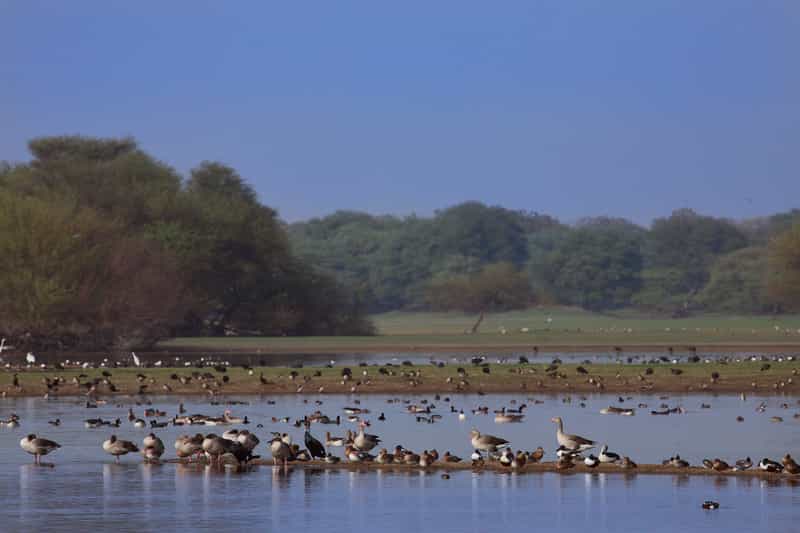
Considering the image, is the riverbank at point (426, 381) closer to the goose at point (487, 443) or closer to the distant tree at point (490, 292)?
the goose at point (487, 443)

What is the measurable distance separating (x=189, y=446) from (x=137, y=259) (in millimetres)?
59585

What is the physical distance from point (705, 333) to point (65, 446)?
76.1 metres

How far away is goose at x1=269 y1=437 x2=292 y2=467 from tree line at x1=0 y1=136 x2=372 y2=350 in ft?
171

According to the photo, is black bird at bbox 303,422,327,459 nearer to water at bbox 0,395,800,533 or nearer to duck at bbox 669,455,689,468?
water at bbox 0,395,800,533

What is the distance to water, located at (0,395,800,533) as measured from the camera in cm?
2769

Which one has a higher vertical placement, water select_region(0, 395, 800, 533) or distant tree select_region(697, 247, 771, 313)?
distant tree select_region(697, 247, 771, 313)

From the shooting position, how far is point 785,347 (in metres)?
87.1

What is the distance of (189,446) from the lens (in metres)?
35.2

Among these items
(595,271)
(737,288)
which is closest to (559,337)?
(737,288)

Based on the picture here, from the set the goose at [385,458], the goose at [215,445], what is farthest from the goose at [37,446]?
the goose at [385,458]

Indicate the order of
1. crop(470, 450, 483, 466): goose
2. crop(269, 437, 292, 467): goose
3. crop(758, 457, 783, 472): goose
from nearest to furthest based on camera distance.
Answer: crop(758, 457, 783, 472): goose → crop(470, 450, 483, 466): goose → crop(269, 437, 292, 467): goose

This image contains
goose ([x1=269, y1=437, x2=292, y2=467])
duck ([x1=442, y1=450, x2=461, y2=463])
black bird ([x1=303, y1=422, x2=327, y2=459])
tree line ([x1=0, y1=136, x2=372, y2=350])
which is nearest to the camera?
goose ([x1=269, y1=437, x2=292, y2=467])

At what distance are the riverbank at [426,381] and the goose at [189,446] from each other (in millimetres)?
20332

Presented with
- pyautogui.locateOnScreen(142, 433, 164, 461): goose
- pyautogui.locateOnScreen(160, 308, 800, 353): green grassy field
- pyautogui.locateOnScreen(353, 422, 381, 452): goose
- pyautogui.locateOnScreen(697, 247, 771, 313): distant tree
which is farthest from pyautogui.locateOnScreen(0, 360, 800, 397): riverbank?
pyautogui.locateOnScreen(697, 247, 771, 313): distant tree
